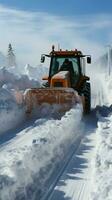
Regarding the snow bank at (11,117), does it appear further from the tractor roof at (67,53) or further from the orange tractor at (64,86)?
the tractor roof at (67,53)

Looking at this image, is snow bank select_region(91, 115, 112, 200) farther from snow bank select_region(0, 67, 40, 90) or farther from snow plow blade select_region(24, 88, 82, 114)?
snow bank select_region(0, 67, 40, 90)

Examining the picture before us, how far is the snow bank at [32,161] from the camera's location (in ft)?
17.6

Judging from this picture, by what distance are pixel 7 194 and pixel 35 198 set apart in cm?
56

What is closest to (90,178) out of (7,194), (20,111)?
(7,194)

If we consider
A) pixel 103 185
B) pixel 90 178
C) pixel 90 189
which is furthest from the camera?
pixel 90 178

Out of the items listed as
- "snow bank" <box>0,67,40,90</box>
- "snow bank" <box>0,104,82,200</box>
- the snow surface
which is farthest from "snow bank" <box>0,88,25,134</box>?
"snow bank" <box>0,67,40,90</box>

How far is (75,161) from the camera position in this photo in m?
7.63

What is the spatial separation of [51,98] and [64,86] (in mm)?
1025

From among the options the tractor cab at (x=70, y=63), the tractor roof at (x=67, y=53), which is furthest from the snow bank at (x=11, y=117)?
the tractor roof at (x=67, y=53)

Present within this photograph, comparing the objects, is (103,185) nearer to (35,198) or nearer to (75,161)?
(35,198)

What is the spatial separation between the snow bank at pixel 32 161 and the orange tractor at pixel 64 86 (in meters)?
3.00

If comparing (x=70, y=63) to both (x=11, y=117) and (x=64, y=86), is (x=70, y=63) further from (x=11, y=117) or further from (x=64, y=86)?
(x=11, y=117)

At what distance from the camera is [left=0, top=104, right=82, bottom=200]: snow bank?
211 inches

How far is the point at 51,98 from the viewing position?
13141 mm
